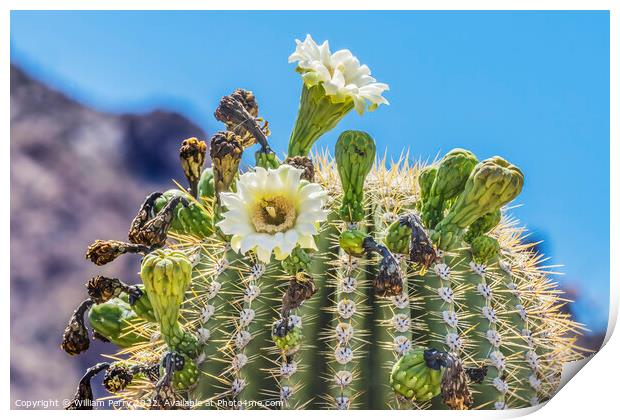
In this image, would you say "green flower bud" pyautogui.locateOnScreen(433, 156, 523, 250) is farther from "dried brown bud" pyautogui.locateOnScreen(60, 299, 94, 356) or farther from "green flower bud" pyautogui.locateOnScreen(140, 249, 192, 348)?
"dried brown bud" pyautogui.locateOnScreen(60, 299, 94, 356)

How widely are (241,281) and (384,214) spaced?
0.27 metres

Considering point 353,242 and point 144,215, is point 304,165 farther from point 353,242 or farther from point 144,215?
point 144,215

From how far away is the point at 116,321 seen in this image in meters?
1.51

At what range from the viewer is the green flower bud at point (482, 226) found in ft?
4.77

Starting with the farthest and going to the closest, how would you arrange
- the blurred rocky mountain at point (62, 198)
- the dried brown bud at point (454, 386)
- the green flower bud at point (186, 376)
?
the blurred rocky mountain at point (62, 198)
the green flower bud at point (186, 376)
the dried brown bud at point (454, 386)

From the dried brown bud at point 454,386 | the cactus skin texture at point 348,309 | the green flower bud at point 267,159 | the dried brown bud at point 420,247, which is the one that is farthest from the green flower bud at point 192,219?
the dried brown bud at point 454,386

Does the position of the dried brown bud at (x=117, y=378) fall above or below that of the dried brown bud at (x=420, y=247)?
below

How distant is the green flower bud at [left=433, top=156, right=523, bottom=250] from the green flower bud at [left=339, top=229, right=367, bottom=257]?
0.13 metres

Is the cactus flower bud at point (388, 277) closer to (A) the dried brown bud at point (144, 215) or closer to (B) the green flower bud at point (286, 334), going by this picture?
(B) the green flower bud at point (286, 334)

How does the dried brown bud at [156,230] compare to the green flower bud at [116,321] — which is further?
the green flower bud at [116,321]

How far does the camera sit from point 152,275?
1287mm

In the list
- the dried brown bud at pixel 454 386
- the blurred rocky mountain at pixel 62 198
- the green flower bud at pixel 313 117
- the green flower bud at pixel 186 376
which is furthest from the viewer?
the blurred rocky mountain at pixel 62 198

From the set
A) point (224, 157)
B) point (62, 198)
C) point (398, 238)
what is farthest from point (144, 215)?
point (62, 198)
